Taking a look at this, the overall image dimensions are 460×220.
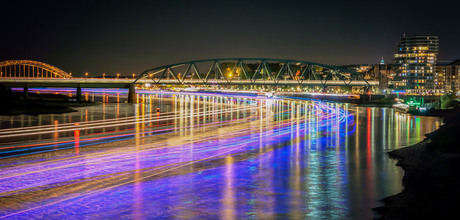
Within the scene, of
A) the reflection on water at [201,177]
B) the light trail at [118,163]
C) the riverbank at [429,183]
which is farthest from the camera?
the light trail at [118,163]

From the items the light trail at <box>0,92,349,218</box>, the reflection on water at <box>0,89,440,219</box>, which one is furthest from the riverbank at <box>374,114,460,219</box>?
the light trail at <box>0,92,349,218</box>

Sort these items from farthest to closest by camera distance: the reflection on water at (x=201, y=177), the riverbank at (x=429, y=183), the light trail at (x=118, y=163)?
the light trail at (x=118, y=163) → the reflection on water at (x=201, y=177) → the riverbank at (x=429, y=183)

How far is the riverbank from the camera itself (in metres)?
13.2

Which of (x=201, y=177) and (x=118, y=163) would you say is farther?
(x=118, y=163)

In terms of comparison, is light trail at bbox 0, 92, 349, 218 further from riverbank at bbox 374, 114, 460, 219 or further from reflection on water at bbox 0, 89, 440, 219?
riverbank at bbox 374, 114, 460, 219

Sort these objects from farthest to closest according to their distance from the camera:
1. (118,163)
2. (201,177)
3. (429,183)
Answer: (118,163) → (201,177) → (429,183)

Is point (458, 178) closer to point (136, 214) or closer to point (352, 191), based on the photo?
point (352, 191)

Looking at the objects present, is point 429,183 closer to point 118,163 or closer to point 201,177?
point 201,177

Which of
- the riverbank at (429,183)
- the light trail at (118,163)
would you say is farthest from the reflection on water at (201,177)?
the riverbank at (429,183)

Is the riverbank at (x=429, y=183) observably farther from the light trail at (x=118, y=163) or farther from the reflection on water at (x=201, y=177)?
the light trail at (x=118, y=163)

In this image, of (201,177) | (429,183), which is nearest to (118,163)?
(201,177)

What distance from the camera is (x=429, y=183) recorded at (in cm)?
1759

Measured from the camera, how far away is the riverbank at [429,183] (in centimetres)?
1317

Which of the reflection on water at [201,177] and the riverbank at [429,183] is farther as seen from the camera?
the reflection on water at [201,177]
